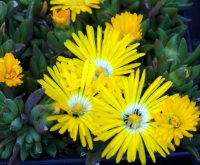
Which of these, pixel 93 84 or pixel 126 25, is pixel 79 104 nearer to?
pixel 93 84

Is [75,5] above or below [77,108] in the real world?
above

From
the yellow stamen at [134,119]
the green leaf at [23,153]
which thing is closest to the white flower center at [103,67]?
the yellow stamen at [134,119]

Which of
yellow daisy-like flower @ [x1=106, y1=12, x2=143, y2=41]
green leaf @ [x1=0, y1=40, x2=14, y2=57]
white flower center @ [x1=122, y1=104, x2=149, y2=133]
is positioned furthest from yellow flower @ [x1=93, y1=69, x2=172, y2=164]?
green leaf @ [x1=0, y1=40, x2=14, y2=57]

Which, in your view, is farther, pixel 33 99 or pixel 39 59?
pixel 39 59

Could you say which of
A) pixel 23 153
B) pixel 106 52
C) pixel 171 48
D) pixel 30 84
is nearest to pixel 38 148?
pixel 23 153

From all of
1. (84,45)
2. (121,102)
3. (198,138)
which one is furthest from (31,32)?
(198,138)

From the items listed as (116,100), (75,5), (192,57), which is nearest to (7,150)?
(116,100)

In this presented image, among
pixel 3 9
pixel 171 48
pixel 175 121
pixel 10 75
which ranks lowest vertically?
pixel 175 121

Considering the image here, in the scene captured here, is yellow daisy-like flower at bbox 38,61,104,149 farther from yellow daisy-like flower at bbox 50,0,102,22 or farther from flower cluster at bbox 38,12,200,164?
yellow daisy-like flower at bbox 50,0,102,22
